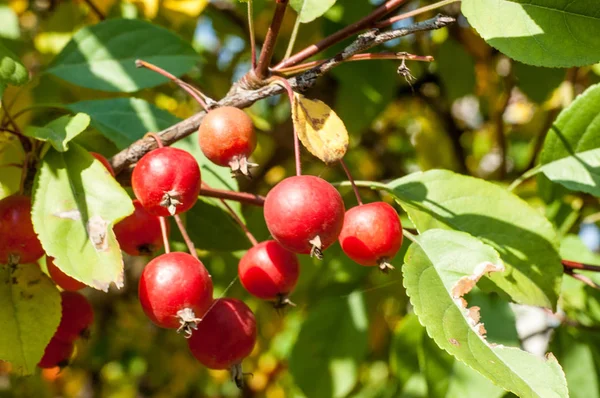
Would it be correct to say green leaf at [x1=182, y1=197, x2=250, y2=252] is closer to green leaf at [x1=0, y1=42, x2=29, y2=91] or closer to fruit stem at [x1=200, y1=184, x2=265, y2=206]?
fruit stem at [x1=200, y1=184, x2=265, y2=206]

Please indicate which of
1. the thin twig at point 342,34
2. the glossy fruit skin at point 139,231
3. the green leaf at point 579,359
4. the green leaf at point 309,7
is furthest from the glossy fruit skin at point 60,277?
the green leaf at point 579,359

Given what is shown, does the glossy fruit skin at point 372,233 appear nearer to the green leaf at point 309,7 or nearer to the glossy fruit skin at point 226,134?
the glossy fruit skin at point 226,134

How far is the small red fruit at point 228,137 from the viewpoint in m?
1.04

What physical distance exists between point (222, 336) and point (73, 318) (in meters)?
0.40

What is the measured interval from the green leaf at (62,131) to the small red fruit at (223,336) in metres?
0.40

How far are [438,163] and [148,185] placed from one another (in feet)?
6.81

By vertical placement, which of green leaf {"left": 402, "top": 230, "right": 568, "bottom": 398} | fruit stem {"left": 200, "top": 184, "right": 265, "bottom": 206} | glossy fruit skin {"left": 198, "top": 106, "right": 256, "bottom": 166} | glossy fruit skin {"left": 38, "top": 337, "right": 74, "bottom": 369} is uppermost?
glossy fruit skin {"left": 198, "top": 106, "right": 256, "bottom": 166}

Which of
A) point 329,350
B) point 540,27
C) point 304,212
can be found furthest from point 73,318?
point 540,27

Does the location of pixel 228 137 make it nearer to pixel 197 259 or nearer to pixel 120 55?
pixel 197 259

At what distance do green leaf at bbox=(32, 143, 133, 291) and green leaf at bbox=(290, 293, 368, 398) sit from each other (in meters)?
0.93

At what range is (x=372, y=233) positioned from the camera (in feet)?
3.64

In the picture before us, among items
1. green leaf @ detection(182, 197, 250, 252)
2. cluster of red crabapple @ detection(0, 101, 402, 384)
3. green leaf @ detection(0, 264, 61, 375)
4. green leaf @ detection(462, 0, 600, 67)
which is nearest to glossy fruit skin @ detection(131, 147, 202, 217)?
cluster of red crabapple @ detection(0, 101, 402, 384)

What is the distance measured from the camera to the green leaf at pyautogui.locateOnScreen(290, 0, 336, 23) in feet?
4.12

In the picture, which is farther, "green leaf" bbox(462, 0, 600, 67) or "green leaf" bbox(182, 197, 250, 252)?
"green leaf" bbox(182, 197, 250, 252)
